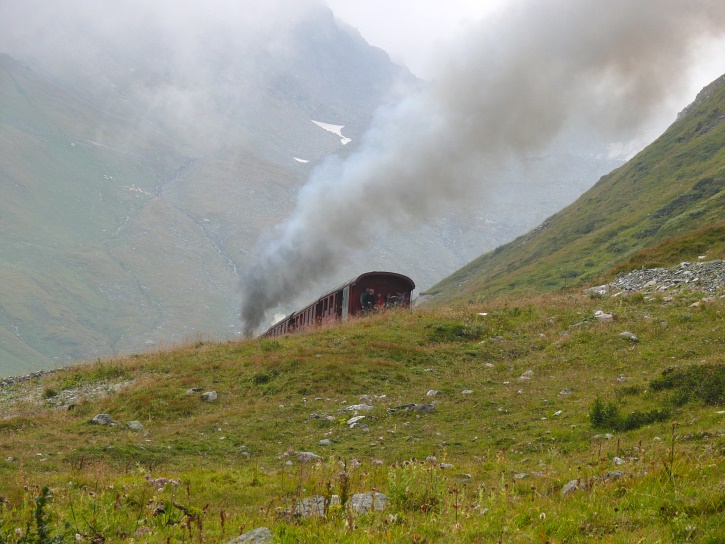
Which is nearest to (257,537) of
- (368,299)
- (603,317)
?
(603,317)

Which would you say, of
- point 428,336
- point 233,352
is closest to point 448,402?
point 428,336

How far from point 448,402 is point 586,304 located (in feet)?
45.6

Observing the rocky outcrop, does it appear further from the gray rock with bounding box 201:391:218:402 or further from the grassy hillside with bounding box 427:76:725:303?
the gray rock with bounding box 201:391:218:402

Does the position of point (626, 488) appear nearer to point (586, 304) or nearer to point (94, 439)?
point (94, 439)

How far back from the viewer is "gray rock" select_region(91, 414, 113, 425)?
1859 centimetres

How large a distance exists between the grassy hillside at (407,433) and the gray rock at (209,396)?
22 centimetres

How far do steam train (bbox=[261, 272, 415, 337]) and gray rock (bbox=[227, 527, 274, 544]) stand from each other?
1099 inches

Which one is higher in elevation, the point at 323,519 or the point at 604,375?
the point at 604,375

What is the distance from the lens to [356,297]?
36344 mm

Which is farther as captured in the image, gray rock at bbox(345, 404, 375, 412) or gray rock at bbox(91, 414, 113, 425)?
gray rock at bbox(91, 414, 113, 425)

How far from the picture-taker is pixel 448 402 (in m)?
18.0

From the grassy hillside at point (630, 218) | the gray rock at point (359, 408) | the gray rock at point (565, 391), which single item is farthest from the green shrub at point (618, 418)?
the grassy hillside at point (630, 218)

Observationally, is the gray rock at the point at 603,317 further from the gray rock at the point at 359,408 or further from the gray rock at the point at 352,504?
the gray rock at the point at 352,504

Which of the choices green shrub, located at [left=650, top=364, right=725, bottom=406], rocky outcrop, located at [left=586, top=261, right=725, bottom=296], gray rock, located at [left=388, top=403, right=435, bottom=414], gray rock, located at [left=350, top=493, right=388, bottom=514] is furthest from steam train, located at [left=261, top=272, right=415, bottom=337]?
gray rock, located at [left=350, top=493, right=388, bottom=514]
